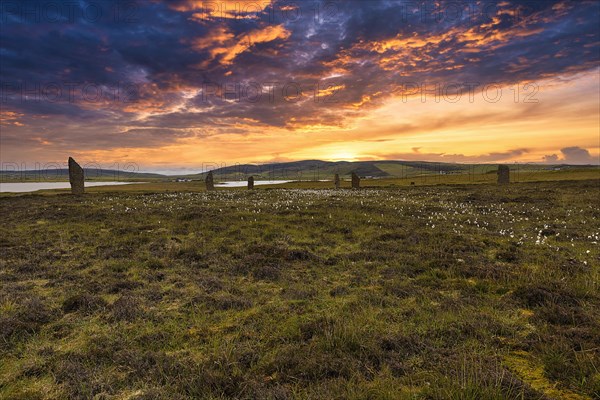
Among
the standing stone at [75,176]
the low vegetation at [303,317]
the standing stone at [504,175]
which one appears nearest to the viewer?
the low vegetation at [303,317]

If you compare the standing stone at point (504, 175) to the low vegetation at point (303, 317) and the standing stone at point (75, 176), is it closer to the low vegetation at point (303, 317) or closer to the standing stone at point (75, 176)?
the low vegetation at point (303, 317)

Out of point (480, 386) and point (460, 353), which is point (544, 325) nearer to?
point (460, 353)

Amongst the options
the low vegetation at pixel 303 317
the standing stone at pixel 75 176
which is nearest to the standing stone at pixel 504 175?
the low vegetation at pixel 303 317

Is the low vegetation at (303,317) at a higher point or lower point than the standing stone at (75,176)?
lower

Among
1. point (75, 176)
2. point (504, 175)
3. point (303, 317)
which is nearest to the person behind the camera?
point (303, 317)

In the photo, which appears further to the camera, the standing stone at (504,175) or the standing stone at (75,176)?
the standing stone at (504,175)

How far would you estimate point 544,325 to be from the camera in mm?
5770

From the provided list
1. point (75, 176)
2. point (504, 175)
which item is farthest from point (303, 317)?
point (504, 175)

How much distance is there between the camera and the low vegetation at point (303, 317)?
4.32 meters

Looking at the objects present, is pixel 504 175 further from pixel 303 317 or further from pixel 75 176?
pixel 75 176

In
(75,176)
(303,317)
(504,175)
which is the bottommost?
(303,317)

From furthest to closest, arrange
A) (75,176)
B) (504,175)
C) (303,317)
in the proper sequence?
(504,175), (75,176), (303,317)

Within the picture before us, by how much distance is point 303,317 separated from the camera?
6438 millimetres

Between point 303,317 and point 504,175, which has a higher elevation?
point 504,175
